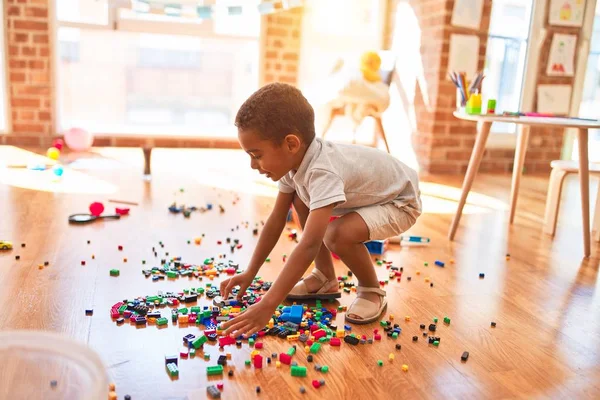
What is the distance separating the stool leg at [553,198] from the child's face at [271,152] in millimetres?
1599

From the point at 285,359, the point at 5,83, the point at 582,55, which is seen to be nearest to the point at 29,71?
the point at 5,83

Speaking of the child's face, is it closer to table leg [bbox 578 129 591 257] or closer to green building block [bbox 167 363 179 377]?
green building block [bbox 167 363 179 377]

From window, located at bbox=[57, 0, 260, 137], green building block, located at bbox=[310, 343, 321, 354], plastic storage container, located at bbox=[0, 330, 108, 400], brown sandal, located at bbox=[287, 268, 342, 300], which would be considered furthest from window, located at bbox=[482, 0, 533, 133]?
plastic storage container, located at bbox=[0, 330, 108, 400]

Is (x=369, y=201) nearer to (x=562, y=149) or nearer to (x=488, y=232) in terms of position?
(x=488, y=232)

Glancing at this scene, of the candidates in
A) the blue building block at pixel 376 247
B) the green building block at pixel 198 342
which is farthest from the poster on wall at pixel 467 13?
the green building block at pixel 198 342

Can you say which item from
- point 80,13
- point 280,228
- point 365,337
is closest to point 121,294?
point 280,228

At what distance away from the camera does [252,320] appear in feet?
4.19

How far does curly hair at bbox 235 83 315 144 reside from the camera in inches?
52.3

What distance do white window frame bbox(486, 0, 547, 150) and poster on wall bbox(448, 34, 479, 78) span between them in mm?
581

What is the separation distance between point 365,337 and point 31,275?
106cm

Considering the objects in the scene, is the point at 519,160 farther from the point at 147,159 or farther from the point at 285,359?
the point at 147,159

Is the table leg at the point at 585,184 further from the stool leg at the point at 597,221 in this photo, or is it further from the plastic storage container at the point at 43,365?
the plastic storage container at the point at 43,365

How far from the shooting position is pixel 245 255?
209 cm

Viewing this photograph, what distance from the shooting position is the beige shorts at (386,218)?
155 centimetres
